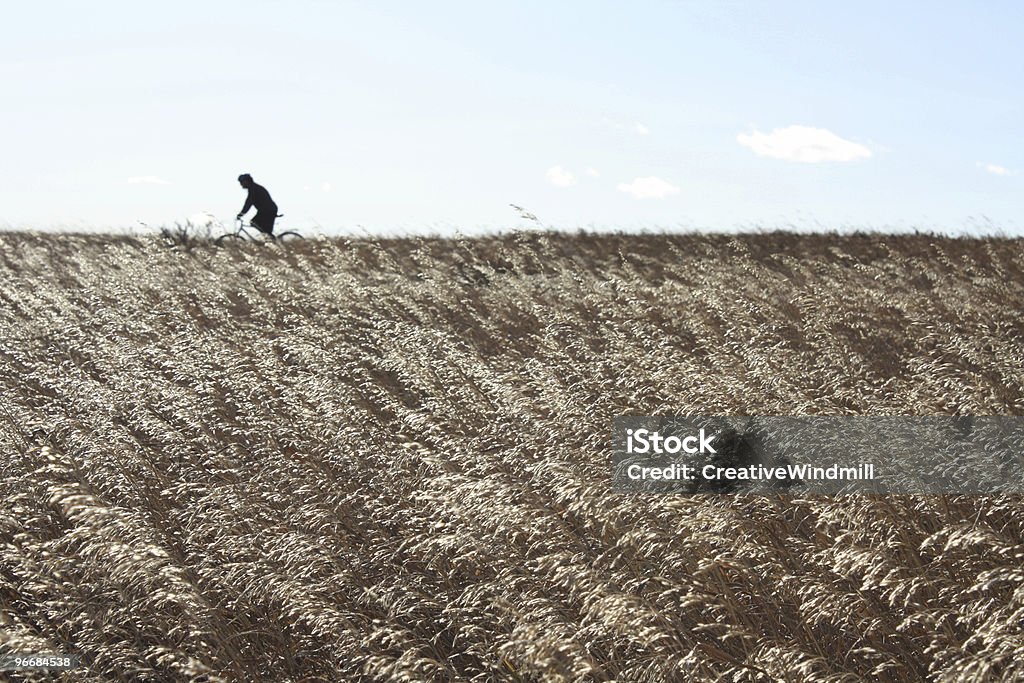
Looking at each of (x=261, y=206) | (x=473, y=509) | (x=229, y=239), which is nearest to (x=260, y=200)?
(x=261, y=206)

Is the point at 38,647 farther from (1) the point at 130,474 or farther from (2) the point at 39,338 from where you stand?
(2) the point at 39,338

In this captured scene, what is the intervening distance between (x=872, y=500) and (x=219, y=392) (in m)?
5.53

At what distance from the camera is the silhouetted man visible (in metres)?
19.9

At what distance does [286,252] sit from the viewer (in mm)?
17547

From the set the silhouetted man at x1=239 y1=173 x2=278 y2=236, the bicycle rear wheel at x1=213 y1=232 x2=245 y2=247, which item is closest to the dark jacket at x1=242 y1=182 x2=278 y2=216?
the silhouetted man at x1=239 y1=173 x2=278 y2=236

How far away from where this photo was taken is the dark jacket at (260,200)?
19.8 m

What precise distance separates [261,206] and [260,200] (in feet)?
0.44

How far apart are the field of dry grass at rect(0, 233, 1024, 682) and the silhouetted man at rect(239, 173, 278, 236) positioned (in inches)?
311

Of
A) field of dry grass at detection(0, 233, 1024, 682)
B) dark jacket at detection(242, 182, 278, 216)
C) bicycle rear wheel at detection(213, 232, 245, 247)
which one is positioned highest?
dark jacket at detection(242, 182, 278, 216)

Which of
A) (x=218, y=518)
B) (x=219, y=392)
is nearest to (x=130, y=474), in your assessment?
(x=218, y=518)

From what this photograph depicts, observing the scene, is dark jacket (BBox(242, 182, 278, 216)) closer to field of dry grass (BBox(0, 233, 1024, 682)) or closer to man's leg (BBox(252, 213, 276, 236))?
man's leg (BBox(252, 213, 276, 236))

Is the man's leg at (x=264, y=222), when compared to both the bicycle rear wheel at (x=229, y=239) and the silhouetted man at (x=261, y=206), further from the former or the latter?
the bicycle rear wheel at (x=229, y=239)

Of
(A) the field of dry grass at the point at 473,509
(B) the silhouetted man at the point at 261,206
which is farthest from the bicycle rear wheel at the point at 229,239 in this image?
(A) the field of dry grass at the point at 473,509

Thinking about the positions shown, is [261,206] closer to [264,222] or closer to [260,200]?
[260,200]
